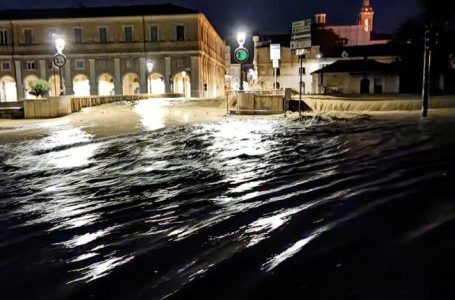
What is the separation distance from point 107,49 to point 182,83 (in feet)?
32.2

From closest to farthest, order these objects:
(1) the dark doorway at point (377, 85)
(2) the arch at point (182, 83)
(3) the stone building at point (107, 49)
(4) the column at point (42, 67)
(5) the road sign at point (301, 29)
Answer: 1. (5) the road sign at point (301, 29)
2. (1) the dark doorway at point (377, 85)
3. (3) the stone building at point (107, 49)
4. (4) the column at point (42, 67)
5. (2) the arch at point (182, 83)

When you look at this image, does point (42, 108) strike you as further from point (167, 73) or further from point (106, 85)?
point (106, 85)

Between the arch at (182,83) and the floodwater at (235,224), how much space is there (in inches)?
1923

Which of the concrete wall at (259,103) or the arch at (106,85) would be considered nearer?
the concrete wall at (259,103)

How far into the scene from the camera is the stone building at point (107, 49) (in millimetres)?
57281

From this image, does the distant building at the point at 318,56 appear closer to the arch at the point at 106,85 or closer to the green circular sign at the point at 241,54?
the arch at the point at 106,85

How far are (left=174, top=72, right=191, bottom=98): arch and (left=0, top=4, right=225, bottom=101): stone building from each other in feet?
0.86

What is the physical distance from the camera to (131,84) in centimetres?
5938

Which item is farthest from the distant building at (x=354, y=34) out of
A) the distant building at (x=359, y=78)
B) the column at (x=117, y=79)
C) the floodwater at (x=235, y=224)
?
the floodwater at (x=235, y=224)

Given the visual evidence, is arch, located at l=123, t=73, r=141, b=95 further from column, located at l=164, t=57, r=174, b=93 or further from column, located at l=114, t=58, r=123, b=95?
column, located at l=164, t=57, r=174, b=93

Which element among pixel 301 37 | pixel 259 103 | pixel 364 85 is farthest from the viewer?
pixel 364 85

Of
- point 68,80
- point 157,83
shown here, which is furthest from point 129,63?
point 68,80

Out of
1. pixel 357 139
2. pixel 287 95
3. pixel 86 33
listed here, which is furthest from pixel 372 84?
pixel 357 139

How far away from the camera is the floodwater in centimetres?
362
